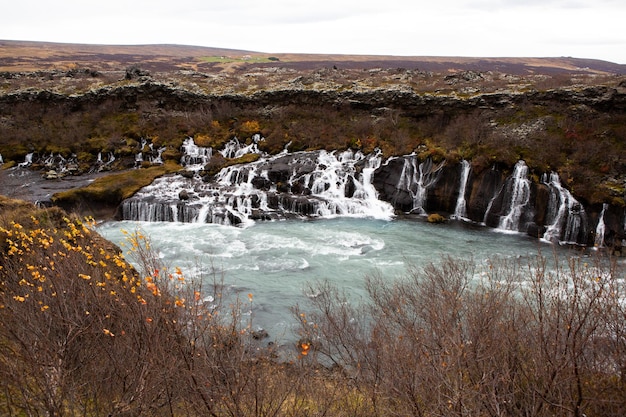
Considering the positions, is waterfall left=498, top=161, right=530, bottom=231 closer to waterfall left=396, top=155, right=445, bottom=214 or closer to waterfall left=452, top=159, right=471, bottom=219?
waterfall left=452, top=159, right=471, bottom=219

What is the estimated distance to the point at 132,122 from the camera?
167 ft

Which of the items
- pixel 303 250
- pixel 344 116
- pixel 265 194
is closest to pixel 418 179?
pixel 265 194

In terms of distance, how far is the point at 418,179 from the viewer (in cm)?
3606

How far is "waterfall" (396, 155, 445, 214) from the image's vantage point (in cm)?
3522

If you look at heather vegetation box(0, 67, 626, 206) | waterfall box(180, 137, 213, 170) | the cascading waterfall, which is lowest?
the cascading waterfall

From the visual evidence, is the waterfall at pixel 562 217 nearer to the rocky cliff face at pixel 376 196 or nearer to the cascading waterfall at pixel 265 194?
the rocky cliff face at pixel 376 196

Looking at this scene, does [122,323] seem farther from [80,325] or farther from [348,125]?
[348,125]

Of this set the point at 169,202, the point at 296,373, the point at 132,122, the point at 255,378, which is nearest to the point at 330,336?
the point at 296,373

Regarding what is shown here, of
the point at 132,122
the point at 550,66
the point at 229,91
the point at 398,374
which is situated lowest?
the point at 398,374

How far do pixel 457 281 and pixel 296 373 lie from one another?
5962mm

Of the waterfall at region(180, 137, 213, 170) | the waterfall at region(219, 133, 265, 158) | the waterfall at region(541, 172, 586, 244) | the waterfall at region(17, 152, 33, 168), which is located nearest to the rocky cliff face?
the waterfall at region(541, 172, 586, 244)

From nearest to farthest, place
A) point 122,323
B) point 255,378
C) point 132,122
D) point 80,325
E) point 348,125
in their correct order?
point 255,378
point 80,325
point 122,323
point 348,125
point 132,122

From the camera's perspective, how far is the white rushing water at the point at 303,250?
21.4 meters

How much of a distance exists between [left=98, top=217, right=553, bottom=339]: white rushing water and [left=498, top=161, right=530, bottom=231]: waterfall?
143 centimetres
